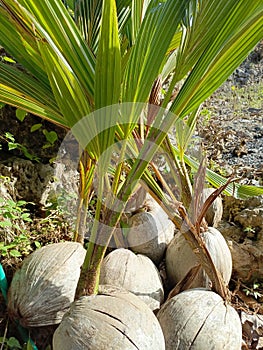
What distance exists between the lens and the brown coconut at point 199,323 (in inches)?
33.4

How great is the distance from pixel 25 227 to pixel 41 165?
8.8 inches

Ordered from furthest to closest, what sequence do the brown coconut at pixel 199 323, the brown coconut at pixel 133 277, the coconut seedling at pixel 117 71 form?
the brown coconut at pixel 133 277, the brown coconut at pixel 199 323, the coconut seedling at pixel 117 71

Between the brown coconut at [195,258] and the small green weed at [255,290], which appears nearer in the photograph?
the brown coconut at [195,258]

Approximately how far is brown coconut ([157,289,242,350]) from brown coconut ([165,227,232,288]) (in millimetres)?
110

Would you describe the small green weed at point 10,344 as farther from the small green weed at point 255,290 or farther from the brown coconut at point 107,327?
the small green weed at point 255,290

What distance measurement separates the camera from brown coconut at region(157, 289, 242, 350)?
0.85m

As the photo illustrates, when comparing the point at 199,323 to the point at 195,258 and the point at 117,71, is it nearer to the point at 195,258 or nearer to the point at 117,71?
the point at 195,258

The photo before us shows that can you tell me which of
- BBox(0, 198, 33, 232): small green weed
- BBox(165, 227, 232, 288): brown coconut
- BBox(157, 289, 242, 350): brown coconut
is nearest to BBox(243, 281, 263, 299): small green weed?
BBox(165, 227, 232, 288): brown coconut

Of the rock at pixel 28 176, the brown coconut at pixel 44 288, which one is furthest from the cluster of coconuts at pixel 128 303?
the rock at pixel 28 176

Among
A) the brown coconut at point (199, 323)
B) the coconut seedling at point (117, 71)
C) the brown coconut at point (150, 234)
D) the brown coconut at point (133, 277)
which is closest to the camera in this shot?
the coconut seedling at point (117, 71)

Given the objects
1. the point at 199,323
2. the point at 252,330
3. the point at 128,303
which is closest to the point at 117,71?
the point at 128,303

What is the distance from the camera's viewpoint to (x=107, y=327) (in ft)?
2.42

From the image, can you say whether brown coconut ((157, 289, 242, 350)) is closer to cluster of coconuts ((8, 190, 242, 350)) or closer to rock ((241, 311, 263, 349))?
cluster of coconuts ((8, 190, 242, 350))

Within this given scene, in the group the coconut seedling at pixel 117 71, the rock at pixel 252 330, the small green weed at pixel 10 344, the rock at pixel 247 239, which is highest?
the coconut seedling at pixel 117 71
